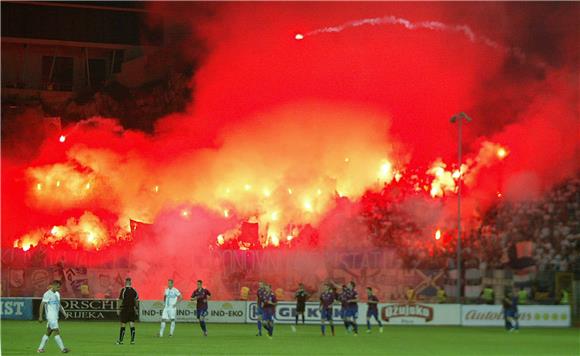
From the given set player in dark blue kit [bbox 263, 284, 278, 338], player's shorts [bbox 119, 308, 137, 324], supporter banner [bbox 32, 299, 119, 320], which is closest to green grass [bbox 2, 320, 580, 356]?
player in dark blue kit [bbox 263, 284, 278, 338]

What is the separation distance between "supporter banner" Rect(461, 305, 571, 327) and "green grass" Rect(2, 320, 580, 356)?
3086 millimetres

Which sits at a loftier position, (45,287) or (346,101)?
(346,101)

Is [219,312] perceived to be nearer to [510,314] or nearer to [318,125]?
[510,314]

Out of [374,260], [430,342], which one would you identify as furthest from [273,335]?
[374,260]

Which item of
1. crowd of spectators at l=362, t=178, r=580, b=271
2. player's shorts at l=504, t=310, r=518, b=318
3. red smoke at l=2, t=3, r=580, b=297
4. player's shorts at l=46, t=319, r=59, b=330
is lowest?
player's shorts at l=46, t=319, r=59, b=330

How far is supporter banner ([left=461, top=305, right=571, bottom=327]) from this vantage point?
47.2 metres

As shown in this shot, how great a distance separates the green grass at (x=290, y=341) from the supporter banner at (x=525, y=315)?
A: 10.1 feet

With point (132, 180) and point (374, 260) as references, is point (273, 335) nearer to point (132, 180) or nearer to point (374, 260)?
point (374, 260)

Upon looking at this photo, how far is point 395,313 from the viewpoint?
46719mm

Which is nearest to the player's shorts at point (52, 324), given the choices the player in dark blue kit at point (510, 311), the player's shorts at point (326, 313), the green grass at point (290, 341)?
the green grass at point (290, 341)

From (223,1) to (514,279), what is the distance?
3277cm

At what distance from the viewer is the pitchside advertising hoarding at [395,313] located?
46.1 m

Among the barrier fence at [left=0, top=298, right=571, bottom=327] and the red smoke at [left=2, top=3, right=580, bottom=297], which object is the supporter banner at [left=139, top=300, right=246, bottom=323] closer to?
A: the barrier fence at [left=0, top=298, right=571, bottom=327]

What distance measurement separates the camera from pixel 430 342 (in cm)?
3347
